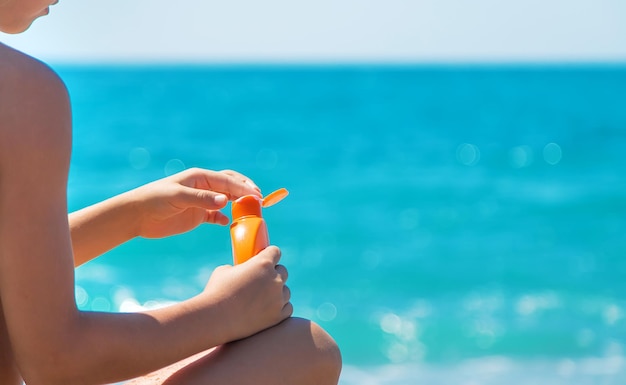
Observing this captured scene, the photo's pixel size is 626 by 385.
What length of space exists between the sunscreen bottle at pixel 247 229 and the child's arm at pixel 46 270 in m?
0.24

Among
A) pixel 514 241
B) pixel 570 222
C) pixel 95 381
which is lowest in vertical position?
pixel 95 381

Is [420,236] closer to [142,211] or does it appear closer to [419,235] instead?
[419,235]

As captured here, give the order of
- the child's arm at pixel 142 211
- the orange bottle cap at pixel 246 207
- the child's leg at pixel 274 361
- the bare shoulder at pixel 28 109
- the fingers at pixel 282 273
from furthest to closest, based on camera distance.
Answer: the child's arm at pixel 142 211
the orange bottle cap at pixel 246 207
the fingers at pixel 282 273
the child's leg at pixel 274 361
the bare shoulder at pixel 28 109

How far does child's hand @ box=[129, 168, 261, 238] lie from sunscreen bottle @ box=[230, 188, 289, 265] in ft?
0.20

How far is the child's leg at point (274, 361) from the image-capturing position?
1.30 metres

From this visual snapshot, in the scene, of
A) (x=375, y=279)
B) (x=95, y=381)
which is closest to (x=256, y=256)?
(x=95, y=381)

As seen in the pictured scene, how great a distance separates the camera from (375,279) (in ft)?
20.5

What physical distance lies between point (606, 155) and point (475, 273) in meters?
8.10

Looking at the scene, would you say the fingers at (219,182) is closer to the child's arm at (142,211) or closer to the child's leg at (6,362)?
the child's arm at (142,211)

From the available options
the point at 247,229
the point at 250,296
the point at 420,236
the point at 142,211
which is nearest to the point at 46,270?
the point at 250,296

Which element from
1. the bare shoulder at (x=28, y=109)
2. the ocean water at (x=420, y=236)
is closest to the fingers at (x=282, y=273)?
the bare shoulder at (x=28, y=109)

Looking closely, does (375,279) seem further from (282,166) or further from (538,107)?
(538,107)

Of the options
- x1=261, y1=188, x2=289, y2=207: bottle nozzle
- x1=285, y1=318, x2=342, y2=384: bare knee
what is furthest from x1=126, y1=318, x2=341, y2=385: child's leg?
x1=261, y1=188, x2=289, y2=207: bottle nozzle

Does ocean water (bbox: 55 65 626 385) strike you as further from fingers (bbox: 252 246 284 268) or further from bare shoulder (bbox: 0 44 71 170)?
bare shoulder (bbox: 0 44 71 170)
